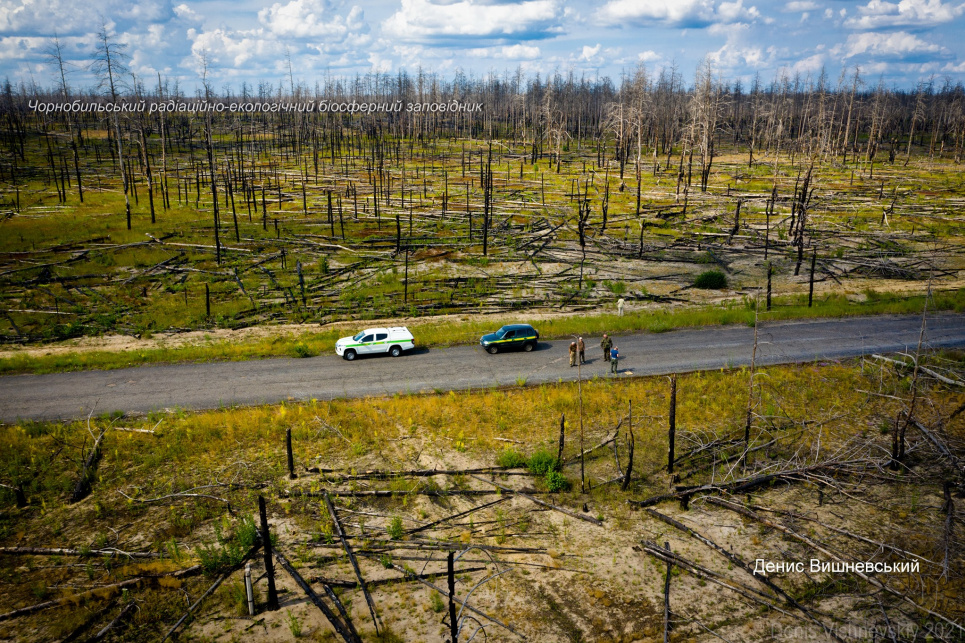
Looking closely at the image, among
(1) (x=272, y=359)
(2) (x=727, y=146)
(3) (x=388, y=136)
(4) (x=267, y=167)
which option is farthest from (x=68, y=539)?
(2) (x=727, y=146)

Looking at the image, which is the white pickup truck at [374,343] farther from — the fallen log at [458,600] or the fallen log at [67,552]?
the fallen log at [458,600]

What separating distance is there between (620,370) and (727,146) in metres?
118

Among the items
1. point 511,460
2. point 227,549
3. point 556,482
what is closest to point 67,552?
point 227,549

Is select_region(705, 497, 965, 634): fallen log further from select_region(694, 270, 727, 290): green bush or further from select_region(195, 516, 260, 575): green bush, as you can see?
select_region(694, 270, 727, 290): green bush

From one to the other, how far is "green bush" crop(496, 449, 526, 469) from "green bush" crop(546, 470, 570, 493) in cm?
115

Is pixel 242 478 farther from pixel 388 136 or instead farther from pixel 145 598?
pixel 388 136

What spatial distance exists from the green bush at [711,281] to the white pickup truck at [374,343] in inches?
878

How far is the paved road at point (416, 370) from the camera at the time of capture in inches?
850

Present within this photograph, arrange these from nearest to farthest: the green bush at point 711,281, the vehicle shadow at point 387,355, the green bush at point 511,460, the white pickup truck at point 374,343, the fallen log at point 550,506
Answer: the fallen log at point 550,506 < the green bush at point 511,460 < the white pickup truck at point 374,343 < the vehicle shadow at point 387,355 < the green bush at point 711,281

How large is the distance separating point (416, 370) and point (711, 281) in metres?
24.0

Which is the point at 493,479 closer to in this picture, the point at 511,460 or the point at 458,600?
the point at 511,460

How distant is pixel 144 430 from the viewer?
61.0 feet

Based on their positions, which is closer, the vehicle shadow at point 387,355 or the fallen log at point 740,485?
the fallen log at point 740,485

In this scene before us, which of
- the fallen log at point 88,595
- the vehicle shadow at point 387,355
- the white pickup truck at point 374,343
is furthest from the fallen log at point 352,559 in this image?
the vehicle shadow at point 387,355
